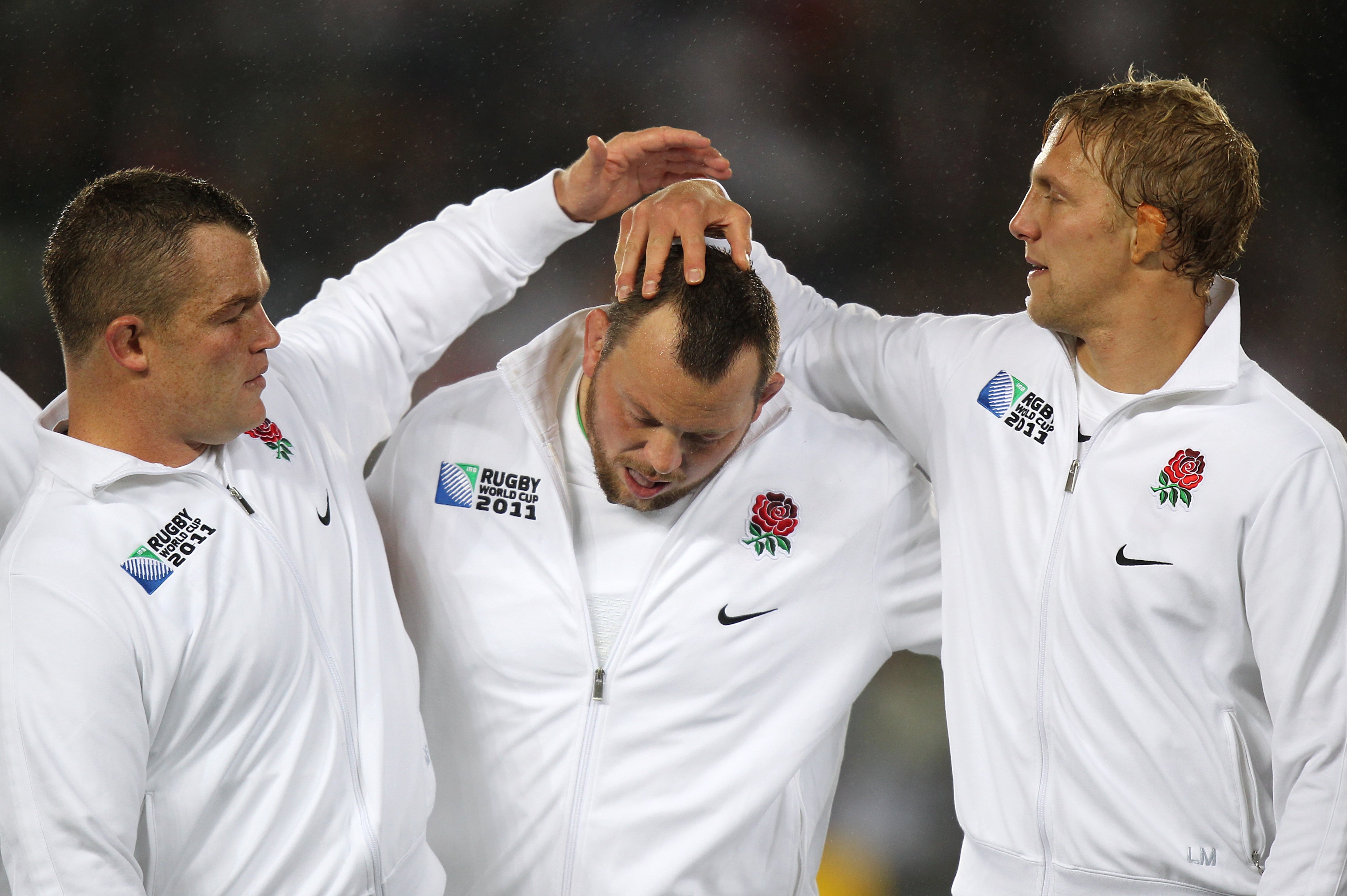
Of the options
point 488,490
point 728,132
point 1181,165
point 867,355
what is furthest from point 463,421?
point 728,132

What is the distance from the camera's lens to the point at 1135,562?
6.38 feet

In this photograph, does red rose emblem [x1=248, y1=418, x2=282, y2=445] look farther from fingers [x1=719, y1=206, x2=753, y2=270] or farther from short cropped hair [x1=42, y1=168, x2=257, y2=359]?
fingers [x1=719, y1=206, x2=753, y2=270]

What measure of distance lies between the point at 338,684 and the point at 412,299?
82 centimetres

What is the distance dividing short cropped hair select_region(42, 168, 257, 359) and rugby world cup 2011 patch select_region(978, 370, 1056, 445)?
1353mm

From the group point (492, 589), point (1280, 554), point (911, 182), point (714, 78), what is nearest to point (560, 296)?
point (714, 78)

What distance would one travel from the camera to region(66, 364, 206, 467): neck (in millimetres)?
1789

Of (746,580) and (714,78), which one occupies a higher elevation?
(714,78)

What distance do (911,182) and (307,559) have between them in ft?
7.71

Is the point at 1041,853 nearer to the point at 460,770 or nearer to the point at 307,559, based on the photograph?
the point at 460,770

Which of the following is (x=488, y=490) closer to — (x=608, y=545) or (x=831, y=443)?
(x=608, y=545)

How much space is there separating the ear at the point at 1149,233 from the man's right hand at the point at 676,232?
2.15 ft

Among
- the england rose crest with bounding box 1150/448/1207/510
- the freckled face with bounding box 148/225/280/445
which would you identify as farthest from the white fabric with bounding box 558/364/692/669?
the england rose crest with bounding box 1150/448/1207/510

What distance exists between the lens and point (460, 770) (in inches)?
87.5

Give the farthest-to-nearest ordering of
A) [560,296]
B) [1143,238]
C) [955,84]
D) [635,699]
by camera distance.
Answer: [560,296] < [955,84] < [635,699] < [1143,238]
